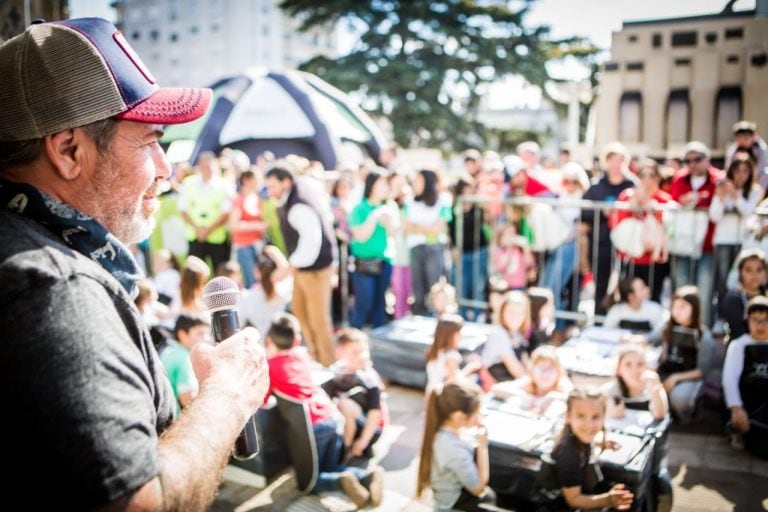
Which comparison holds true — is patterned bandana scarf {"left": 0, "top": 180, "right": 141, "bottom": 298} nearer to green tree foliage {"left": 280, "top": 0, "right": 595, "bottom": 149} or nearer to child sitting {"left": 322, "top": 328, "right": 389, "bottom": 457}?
child sitting {"left": 322, "top": 328, "right": 389, "bottom": 457}

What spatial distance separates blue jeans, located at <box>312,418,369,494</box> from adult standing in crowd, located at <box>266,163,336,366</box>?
1.87m

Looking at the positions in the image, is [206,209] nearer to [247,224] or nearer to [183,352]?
[247,224]

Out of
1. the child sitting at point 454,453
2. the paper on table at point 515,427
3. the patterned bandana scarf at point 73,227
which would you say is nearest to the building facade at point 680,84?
the paper on table at point 515,427

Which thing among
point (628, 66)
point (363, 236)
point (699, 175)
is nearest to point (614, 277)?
point (699, 175)

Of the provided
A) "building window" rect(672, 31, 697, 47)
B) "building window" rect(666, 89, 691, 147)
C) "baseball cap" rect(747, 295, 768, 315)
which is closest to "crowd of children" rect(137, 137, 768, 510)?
"baseball cap" rect(747, 295, 768, 315)

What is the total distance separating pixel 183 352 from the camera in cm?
377

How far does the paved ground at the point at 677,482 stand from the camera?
11.5 ft

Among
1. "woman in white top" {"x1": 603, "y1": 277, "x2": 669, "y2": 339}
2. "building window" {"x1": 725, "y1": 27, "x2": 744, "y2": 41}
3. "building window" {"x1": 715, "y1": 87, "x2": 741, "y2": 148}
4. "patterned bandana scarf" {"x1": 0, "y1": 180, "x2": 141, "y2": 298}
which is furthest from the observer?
"building window" {"x1": 715, "y1": 87, "x2": 741, "y2": 148}

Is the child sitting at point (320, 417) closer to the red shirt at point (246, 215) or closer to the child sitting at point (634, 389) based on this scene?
the child sitting at point (634, 389)

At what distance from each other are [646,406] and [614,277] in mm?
3195

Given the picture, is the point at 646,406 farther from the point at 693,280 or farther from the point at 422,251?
the point at 422,251

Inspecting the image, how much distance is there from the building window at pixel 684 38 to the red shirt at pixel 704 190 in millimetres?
8927

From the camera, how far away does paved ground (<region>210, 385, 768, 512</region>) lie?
11.5 feet

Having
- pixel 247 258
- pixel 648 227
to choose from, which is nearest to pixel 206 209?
pixel 247 258
